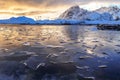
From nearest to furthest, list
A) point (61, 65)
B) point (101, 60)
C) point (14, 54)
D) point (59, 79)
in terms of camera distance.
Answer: point (59, 79) < point (61, 65) < point (101, 60) < point (14, 54)

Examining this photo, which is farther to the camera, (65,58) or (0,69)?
(65,58)

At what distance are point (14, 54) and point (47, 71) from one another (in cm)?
503

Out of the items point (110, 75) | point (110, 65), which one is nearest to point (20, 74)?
point (110, 75)

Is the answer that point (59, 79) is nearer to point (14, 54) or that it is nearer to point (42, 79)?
point (42, 79)

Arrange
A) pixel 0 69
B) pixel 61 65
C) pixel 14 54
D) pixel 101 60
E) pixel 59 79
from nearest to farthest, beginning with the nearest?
pixel 59 79 → pixel 0 69 → pixel 61 65 → pixel 101 60 → pixel 14 54

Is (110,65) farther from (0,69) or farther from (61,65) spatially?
(0,69)

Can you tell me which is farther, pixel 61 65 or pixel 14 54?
pixel 14 54

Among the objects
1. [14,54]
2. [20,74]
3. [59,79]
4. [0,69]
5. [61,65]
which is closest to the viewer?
[59,79]

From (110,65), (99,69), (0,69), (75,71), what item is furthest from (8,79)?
(110,65)

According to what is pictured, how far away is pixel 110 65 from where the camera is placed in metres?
13.0

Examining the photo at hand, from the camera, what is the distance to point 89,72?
11.5 metres

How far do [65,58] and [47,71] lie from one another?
11.1ft

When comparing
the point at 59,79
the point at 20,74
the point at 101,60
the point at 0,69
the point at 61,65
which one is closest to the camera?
the point at 59,79

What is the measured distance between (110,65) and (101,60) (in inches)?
50.7
